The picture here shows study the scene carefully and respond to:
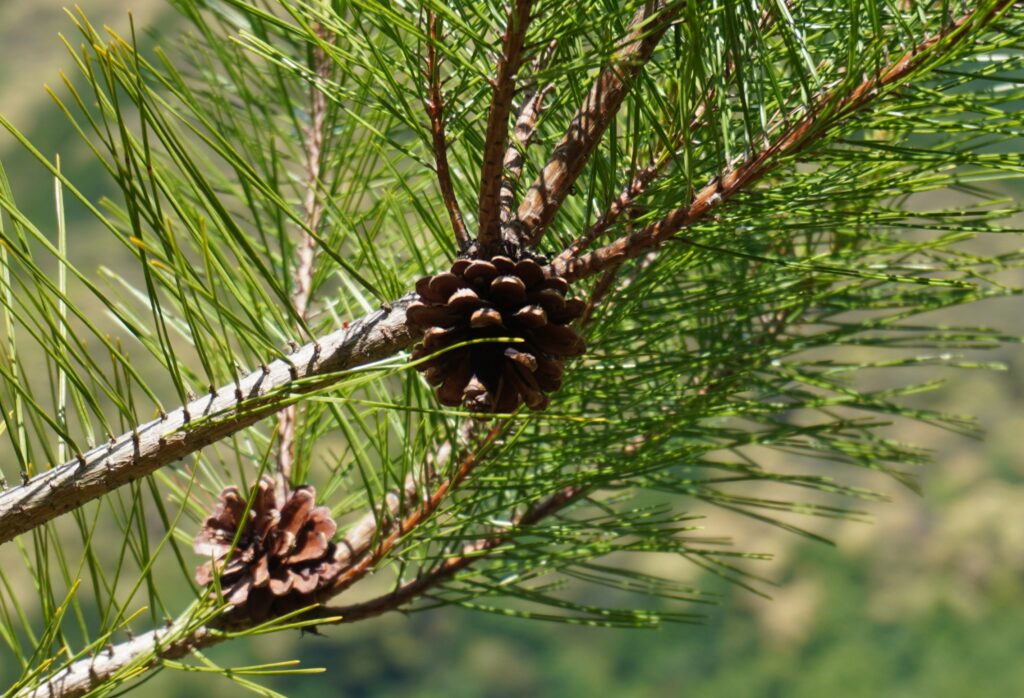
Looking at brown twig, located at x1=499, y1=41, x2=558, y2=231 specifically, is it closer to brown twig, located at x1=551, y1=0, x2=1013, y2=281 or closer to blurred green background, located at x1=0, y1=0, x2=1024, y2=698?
brown twig, located at x1=551, y1=0, x2=1013, y2=281

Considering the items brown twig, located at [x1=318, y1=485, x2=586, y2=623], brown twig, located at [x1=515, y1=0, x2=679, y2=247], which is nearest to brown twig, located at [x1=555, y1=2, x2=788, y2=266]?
brown twig, located at [x1=515, y1=0, x2=679, y2=247]

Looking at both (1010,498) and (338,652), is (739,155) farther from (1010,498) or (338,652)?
(338,652)

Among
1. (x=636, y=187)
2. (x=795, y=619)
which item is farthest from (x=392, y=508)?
(x=795, y=619)

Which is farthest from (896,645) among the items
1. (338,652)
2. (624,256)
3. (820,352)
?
(624,256)

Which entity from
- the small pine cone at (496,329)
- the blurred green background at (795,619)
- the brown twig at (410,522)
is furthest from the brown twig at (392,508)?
the blurred green background at (795,619)

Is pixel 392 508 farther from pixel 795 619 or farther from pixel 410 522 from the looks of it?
pixel 795 619
